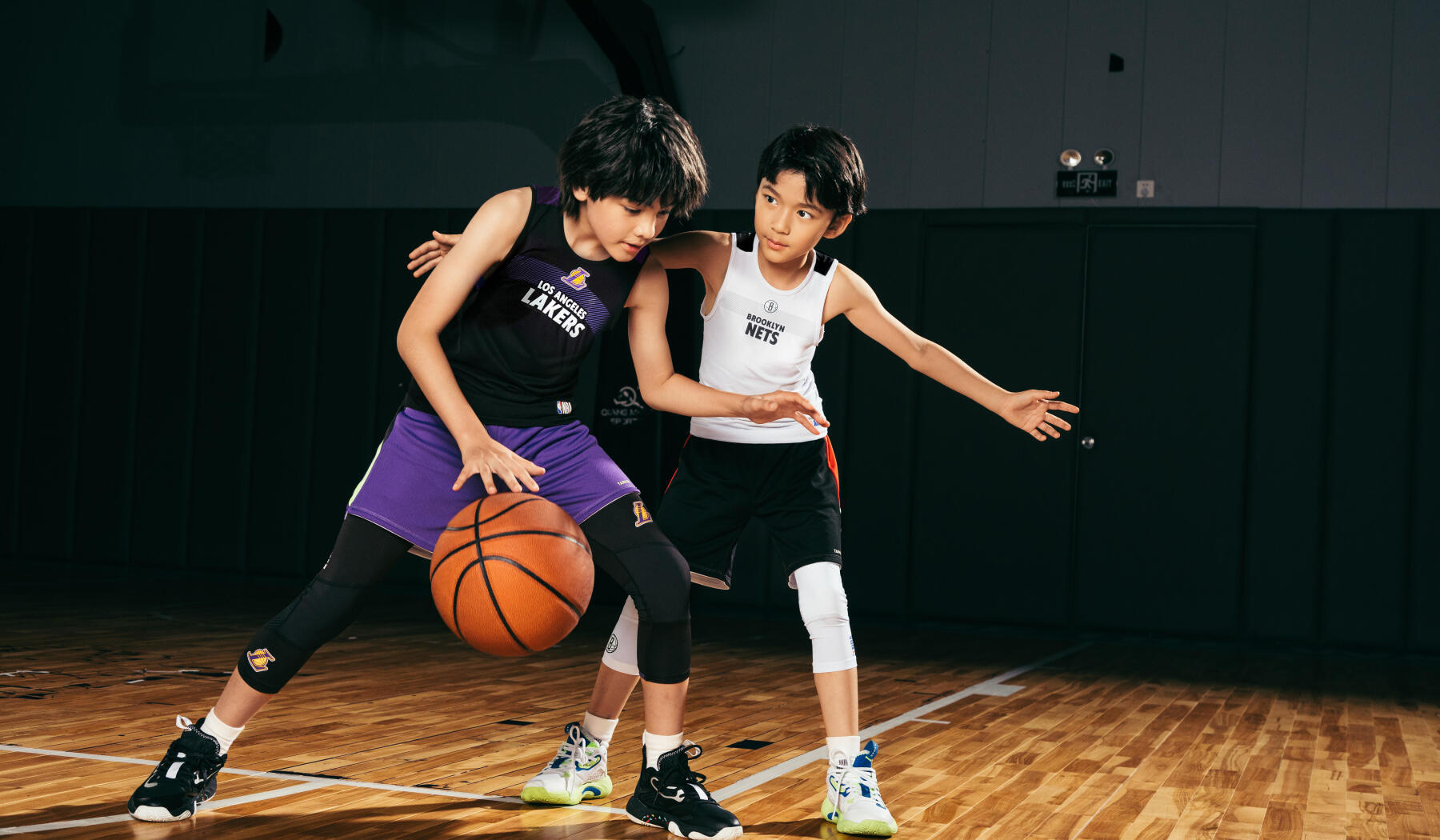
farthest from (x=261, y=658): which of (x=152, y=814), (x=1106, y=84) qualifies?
(x=1106, y=84)

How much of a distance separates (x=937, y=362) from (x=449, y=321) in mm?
1000

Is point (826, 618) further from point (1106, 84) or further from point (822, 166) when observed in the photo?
point (1106, 84)

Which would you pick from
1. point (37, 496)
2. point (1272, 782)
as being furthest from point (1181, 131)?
point (37, 496)

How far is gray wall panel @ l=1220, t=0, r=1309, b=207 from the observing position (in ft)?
20.9

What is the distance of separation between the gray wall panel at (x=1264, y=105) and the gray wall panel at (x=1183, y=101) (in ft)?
0.17

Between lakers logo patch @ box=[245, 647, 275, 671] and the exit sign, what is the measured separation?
539cm

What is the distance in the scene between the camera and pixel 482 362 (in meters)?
2.32

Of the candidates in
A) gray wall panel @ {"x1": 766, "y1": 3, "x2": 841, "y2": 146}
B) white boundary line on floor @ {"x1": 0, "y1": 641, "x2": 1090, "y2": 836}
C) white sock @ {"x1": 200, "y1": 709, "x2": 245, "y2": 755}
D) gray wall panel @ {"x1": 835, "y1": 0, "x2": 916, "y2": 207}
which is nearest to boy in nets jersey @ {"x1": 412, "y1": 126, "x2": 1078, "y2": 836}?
white boundary line on floor @ {"x1": 0, "y1": 641, "x2": 1090, "y2": 836}

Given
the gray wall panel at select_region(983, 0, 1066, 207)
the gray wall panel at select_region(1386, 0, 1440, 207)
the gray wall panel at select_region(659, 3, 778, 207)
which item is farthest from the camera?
the gray wall panel at select_region(659, 3, 778, 207)

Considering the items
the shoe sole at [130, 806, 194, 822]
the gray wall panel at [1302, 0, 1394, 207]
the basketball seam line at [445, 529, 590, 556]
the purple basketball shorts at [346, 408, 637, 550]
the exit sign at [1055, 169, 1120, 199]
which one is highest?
the gray wall panel at [1302, 0, 1394, 207]

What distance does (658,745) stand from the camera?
7.65 feet

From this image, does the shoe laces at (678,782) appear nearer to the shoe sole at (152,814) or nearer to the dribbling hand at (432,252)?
the shoe sole at (152,814)

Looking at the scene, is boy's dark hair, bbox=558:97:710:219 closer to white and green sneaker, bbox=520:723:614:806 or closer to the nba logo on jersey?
the nba logo on jersey

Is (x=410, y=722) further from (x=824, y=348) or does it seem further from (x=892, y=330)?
(x=824, y=348)
